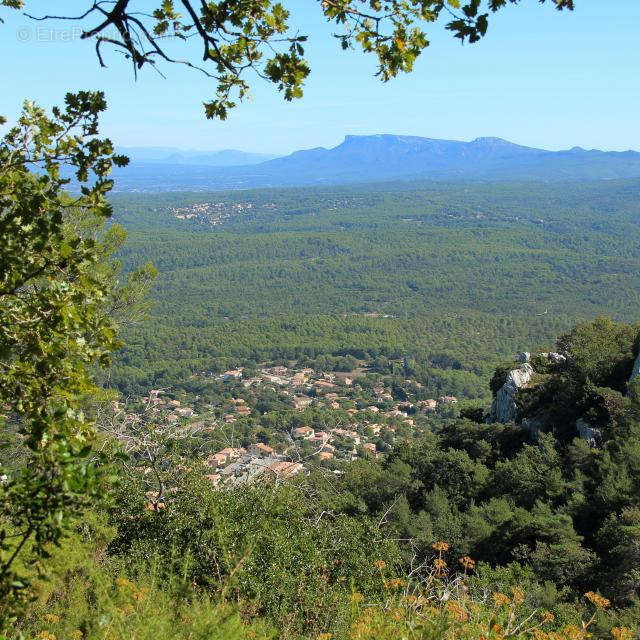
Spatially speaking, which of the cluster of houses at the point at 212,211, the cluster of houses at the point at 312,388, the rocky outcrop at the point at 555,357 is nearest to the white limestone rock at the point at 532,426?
the rocky outcrop at the point at 555,357

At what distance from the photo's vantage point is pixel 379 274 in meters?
85.9

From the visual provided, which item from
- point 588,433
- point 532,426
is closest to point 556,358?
point 532,426

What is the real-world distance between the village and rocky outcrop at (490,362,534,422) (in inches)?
218

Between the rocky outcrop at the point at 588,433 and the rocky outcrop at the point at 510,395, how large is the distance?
242 cm

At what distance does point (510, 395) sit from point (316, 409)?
69.2 ft

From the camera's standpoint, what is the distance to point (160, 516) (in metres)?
5.97

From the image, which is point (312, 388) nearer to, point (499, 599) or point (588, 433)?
point (588, 433)

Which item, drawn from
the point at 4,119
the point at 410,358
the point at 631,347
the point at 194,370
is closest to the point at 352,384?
the point at 410,358

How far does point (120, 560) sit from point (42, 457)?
3919 mm

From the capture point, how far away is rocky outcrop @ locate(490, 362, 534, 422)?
1614cm

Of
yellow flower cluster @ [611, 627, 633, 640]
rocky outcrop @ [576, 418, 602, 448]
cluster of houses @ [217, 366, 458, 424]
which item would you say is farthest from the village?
yellow flower cluster @ [611, 627, 633, 640]

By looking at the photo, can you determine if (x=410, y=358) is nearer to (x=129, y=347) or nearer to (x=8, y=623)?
(x=129, y=347)

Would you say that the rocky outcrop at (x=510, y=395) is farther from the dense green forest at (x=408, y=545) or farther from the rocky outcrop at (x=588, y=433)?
the rocky outcrop at (x=588, y=433)

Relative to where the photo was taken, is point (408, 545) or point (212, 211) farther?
point (212, 211)
